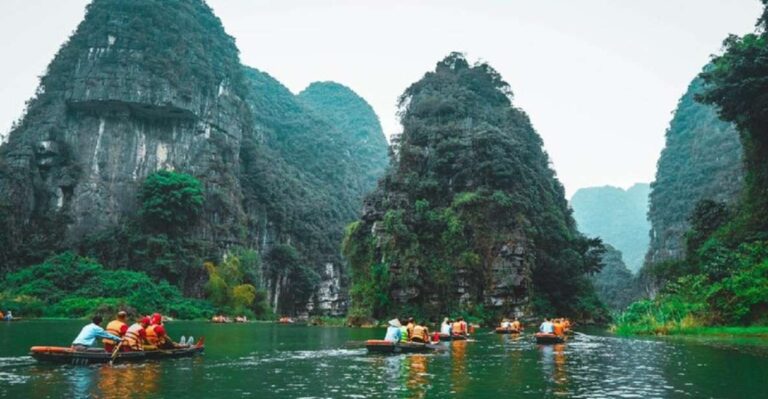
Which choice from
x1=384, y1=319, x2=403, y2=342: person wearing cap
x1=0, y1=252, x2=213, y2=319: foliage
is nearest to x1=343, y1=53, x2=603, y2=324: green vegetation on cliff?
x1=0, y1=252, x2=213, y2=319: foliage

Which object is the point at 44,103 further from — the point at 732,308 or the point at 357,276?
the point at 732,308

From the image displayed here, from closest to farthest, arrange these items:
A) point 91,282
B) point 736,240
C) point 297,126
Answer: point 736,240, point 91,282, point 297,126

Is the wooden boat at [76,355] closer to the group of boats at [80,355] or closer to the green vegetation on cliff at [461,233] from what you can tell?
the group of boats at [80,355]

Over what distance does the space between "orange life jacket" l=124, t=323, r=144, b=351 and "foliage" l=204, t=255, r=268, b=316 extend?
160 ft

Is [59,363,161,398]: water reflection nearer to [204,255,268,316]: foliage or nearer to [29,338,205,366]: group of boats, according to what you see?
[29,338,205,366]: group of boats

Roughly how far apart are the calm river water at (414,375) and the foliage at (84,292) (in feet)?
113

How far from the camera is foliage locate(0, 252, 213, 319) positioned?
175 ft

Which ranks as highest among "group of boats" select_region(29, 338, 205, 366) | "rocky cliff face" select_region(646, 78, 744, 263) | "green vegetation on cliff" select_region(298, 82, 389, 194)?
"green vegetation on cliff" select_region(298, 82, 389, 194)

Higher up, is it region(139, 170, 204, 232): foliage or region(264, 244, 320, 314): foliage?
region(139, 170, 204, 232): foliage

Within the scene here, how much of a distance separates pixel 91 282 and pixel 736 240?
54403mm

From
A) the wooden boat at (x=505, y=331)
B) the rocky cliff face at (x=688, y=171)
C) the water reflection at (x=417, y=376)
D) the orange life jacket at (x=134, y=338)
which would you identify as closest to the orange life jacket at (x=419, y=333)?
the water reflection at (x=417, y=376)

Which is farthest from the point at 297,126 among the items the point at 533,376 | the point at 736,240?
the point at 533,376

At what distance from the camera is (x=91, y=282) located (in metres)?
60.2

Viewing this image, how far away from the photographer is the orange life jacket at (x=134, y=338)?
58.2 ft
